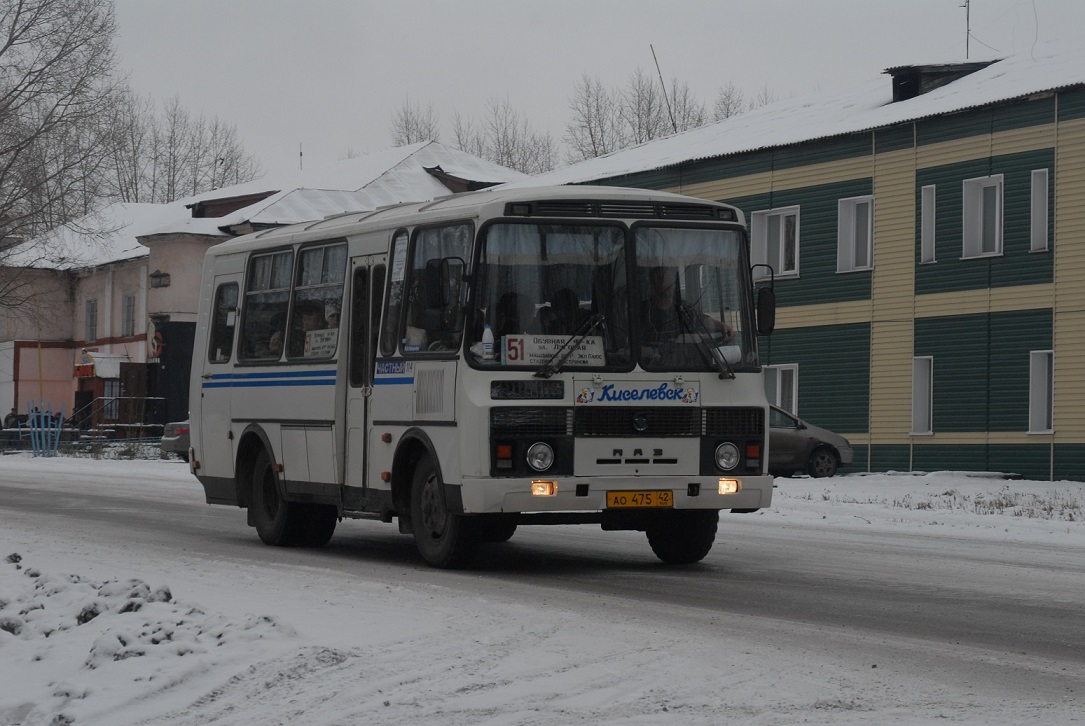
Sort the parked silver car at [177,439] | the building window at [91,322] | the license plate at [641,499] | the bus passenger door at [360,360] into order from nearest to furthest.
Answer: the license plate at [641,499]
the bus passenger door at [360,360]
the parked silver car at [177,439]
the building window at [91,322]

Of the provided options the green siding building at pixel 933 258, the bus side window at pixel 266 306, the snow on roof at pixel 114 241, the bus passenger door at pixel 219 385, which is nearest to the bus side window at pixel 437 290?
the bus side window at pixel 266 306

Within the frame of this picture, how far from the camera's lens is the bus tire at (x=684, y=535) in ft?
47.0

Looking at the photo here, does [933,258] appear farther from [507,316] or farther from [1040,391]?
[507,316]

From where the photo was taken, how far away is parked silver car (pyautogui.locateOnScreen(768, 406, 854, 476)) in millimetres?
32884

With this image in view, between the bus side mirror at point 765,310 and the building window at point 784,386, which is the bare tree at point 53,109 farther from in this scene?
the bus side mirror at point 765,310

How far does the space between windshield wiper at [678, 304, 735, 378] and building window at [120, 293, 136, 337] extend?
55466mm

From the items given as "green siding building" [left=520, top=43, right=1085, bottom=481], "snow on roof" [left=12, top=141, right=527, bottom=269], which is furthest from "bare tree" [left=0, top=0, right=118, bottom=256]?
"green siding building" [left=520, top=43, right=1085, bottom=481]

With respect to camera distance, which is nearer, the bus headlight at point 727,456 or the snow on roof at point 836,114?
the bus headlight at point 727,456

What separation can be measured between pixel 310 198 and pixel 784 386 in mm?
27192

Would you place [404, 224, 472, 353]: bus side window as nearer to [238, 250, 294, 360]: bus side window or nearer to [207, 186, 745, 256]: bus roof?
[207, 186, 745, 256]: bus roof

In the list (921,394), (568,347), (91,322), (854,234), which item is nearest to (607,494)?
(568,347)

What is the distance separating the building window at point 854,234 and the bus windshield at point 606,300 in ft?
76.4

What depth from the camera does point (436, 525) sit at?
13648 mm

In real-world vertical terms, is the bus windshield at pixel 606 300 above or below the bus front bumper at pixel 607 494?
above
